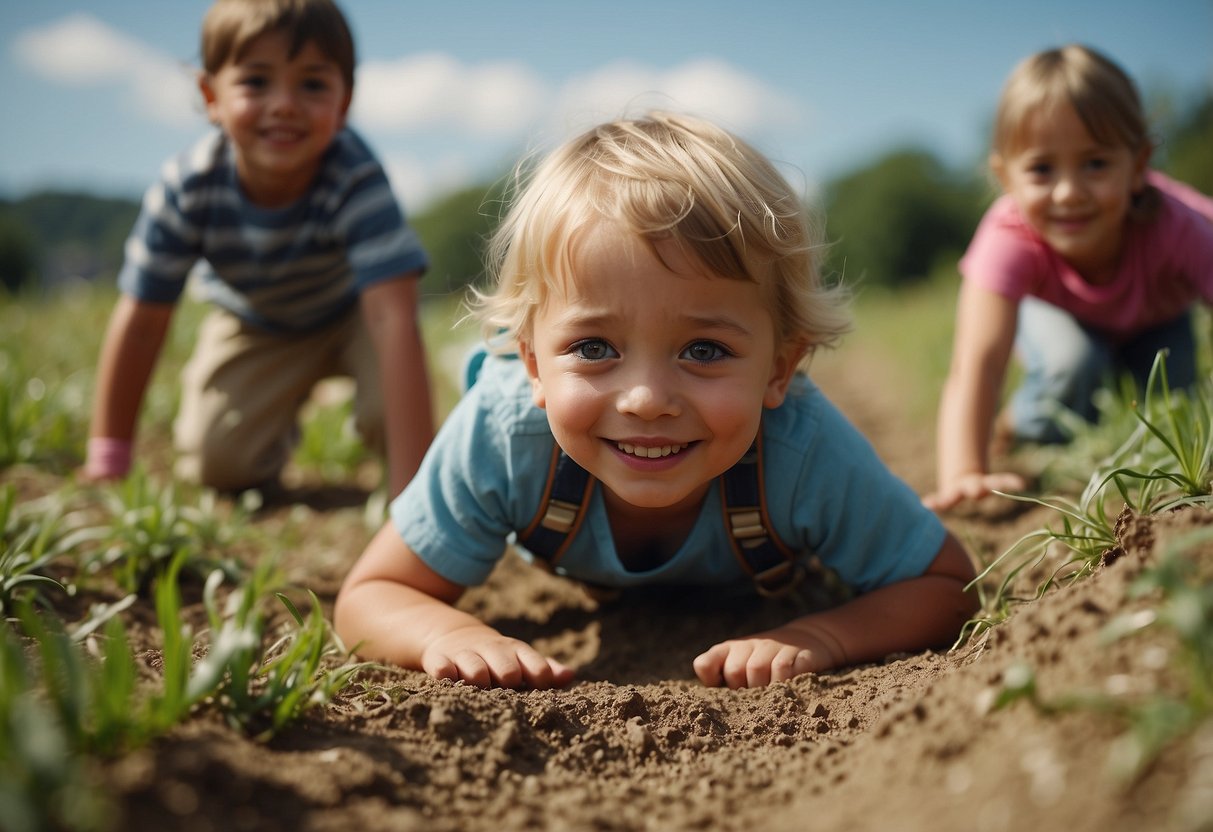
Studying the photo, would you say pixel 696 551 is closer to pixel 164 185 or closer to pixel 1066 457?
pixel 1066 457

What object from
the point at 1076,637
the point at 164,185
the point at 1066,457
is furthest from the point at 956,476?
the point at 164,185

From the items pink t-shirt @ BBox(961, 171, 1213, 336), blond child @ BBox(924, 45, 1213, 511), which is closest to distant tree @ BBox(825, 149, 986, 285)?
blond child @ BBox(924, 45, 1213, 511)

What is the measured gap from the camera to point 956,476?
3131mm

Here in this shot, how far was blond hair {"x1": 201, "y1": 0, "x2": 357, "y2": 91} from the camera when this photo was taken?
10.8ft

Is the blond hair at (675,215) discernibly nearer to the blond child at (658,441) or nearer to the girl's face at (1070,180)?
the blond child at (658,441)

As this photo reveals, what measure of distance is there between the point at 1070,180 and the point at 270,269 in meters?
2.75

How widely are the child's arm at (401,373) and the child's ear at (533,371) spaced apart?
3.39 feet

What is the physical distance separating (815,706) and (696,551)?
551 mm

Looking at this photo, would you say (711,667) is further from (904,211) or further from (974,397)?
(904,211)

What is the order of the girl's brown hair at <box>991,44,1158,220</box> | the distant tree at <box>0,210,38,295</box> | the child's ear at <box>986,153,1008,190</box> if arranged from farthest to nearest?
the distant tree at <box>0,210,38,295</box> → the child's ear at <box>986,153,1008,190</box> → the girl's brown hair at <box>991,44,1158,220</box>

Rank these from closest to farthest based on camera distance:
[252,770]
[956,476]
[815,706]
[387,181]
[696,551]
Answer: [252,770]
[815,706]
[696,551]
[956,476]
[387,181]

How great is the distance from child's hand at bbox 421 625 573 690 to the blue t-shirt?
32 centimetres

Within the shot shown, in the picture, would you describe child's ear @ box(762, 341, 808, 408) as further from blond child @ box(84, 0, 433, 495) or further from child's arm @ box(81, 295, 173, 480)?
child's arm @ box(81, 295, 173, 480)

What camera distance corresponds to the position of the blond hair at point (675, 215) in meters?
1.97
